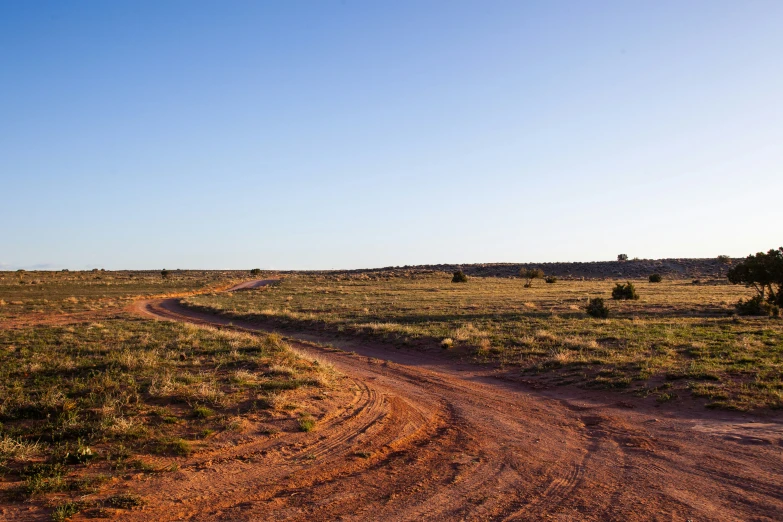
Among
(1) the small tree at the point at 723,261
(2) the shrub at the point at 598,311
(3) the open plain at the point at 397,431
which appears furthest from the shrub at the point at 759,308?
(1) the small tree at the point at 723,261

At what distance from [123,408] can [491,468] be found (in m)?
6.82

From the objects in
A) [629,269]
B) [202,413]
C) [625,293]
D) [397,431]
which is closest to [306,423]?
[397,431]

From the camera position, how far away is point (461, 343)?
2034 cm

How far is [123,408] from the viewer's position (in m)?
9.75

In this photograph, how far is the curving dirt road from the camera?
20.9 feet

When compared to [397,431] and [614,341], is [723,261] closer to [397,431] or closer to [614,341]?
[614,341]

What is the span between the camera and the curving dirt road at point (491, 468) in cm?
638

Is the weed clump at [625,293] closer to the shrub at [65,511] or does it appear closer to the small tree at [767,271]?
the small tree at [767,271]

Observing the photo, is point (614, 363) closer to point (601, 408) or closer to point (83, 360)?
point (601, 408)

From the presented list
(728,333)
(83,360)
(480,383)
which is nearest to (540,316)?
(728,333)

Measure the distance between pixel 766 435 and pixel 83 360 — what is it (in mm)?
15603

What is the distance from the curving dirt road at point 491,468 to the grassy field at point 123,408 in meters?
0.67

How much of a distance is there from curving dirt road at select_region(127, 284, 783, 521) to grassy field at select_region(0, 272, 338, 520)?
67 centimetres

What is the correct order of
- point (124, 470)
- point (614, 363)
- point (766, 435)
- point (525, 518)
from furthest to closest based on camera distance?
point (614, 363) → point (766, 435) → point (124, 470) → point (525, 518)
